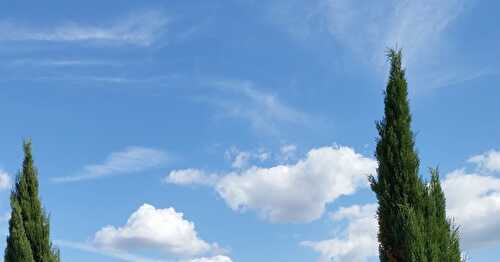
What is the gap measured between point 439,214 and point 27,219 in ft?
45.8

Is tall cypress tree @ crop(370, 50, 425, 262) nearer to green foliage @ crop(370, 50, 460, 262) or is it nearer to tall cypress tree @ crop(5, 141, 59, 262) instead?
green foliage @ crop(370, 50, 460, 262)

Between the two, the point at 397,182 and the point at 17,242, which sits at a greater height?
the point at 397,182

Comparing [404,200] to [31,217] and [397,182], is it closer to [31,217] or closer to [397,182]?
[397,182]

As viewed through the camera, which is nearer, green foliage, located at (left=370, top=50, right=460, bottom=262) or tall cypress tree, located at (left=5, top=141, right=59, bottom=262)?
green foliage, located at (left=370, top=50, right=460, bottom=262)

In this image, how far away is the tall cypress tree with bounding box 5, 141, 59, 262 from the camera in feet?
72.8

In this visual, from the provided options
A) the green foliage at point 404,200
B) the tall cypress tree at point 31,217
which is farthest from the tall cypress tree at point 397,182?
the tall cypress tree at point 31,217

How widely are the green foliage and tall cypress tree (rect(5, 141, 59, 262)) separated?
38.2 ft

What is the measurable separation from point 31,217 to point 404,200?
513 inches

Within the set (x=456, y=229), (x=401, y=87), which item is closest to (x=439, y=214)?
(x=456, y=229)

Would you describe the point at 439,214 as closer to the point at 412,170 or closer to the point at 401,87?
the point at 412,170

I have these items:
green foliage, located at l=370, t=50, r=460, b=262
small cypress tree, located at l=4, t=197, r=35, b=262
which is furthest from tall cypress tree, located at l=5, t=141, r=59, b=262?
green foliage, located at l=370, t=50, r=460, b=262

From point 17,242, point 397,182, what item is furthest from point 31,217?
point 397,182

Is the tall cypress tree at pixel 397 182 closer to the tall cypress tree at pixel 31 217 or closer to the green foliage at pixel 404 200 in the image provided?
the green foliage at pixel 404 200

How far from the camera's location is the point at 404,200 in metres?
17.4
